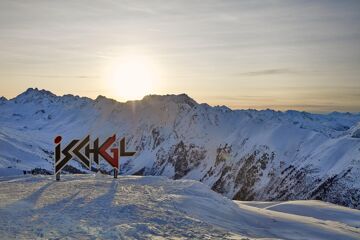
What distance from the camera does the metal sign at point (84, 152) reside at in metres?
21.1

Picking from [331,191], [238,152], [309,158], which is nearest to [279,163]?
[309,158]

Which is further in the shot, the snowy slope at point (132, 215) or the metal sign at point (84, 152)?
the metal sign at point (84, 152)

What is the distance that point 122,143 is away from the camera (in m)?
24.2

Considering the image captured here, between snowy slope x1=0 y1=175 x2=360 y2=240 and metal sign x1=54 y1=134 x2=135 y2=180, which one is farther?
metal sign x1=54 y1=134 x2=135 y2=180

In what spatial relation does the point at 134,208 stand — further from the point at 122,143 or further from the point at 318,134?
the point at 318,134

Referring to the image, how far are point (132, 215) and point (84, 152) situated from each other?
963 centimetres

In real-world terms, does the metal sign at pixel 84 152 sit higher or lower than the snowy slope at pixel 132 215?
higher

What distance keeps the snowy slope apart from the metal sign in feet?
7.33

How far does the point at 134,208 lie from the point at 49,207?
2779mm

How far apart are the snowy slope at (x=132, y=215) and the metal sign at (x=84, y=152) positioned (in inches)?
87.9

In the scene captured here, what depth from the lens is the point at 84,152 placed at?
21891 millimetres

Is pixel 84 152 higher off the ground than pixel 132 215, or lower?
higher

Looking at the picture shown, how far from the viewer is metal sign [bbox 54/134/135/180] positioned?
21.1 m

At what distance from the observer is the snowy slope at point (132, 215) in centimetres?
1127
